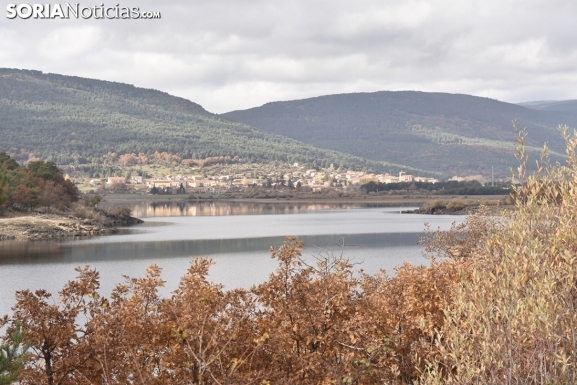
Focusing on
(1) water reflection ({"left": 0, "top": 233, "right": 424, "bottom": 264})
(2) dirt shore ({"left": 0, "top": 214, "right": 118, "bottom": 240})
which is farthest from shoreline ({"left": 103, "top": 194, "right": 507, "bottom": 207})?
(1) water reflection ({"left": 0, "top": 233, "right": 424, "bottom": 264})

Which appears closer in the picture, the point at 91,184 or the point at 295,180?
the point at 91,184

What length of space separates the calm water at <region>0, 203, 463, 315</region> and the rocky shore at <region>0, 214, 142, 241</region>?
2484mm

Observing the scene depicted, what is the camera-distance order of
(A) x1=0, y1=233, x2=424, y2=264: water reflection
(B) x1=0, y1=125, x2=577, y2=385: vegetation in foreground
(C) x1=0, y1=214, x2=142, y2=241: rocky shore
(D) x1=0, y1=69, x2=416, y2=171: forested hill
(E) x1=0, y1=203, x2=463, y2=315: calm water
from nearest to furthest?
(B) x1=0, y1=125, x2=577, y2=385: vegetation in foreground < (E) x1=0, y1=203, x2=463, y2=315: calm water < (A) x1=0, y1=233, x2=424, y2=264: water reflection < (C) x1=0, y1=214, x2=142, y2=241: rocky shore < (D) x1=0, y1=69, x2=416, y2=171: forested hill

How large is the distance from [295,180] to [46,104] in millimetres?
68337

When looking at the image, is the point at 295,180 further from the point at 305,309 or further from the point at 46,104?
the point at 305,309

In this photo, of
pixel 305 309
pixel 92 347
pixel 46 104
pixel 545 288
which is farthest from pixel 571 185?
pixel 46 104

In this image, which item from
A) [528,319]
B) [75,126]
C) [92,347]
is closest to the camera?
[528,319]

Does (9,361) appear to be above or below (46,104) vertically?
below

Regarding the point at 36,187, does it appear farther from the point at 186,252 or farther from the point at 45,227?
the point at 186,252

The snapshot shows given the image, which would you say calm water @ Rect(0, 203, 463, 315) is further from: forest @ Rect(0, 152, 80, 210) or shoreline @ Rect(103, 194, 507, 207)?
shoreline @ Rect(103, 194, 507, 207)

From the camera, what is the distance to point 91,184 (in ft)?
404

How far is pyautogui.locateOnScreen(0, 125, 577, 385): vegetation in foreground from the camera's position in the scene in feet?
21.4

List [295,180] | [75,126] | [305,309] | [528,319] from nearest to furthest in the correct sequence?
[528,319]
[305,309]
[295,180]
[75,126]

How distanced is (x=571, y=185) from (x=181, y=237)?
144 feet
